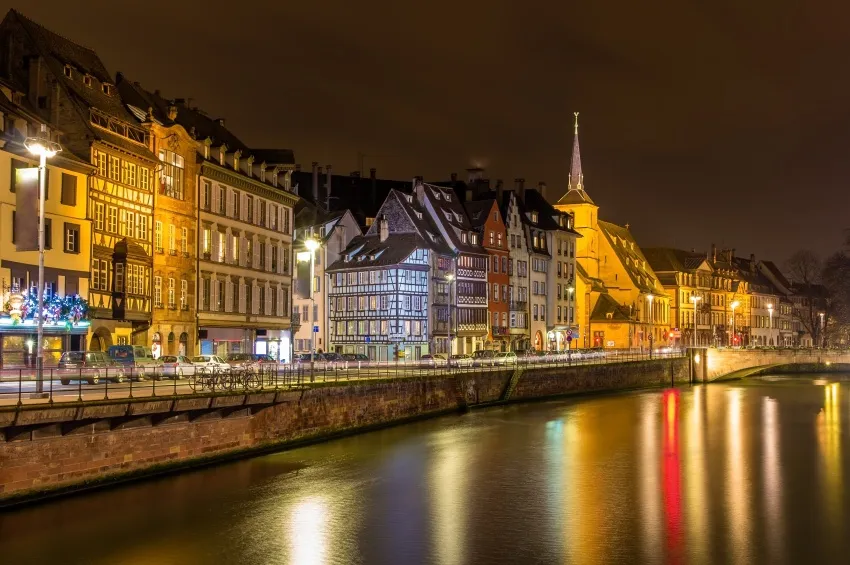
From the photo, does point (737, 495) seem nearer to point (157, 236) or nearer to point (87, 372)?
point (87, 372)

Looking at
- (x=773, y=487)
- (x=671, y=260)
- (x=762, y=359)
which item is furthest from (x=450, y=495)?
(x=671, y=260)

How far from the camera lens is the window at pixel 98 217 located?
52469mm

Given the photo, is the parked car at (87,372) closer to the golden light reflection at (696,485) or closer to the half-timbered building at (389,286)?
the golden light reflection at (696,485)

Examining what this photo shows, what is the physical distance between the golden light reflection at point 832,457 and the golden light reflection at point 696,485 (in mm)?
4120

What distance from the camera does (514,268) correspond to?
334 feet

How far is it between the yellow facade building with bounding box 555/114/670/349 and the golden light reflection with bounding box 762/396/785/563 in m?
54.3

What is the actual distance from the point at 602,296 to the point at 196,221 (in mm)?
72341

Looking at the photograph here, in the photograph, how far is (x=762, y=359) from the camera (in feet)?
364

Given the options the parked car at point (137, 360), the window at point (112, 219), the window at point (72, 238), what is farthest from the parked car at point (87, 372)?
the window at point (112, 219)

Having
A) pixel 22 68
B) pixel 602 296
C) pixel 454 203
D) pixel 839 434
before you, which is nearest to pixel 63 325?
pixel 22 68

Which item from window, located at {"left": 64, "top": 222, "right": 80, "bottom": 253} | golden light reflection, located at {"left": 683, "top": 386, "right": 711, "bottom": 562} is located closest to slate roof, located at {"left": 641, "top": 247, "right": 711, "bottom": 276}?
golden light reflection, located at {"left": 683, "top": 386, "right": 711, "bottom": 562}

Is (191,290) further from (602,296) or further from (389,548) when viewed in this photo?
(602,296)

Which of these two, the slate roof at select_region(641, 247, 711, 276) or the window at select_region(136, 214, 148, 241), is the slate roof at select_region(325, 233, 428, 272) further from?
the slate roof at select_region(641, 247, 711, 276)

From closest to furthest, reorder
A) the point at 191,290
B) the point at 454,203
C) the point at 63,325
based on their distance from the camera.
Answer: the point at 63,325
the point at 191,290
the point at 454,203
